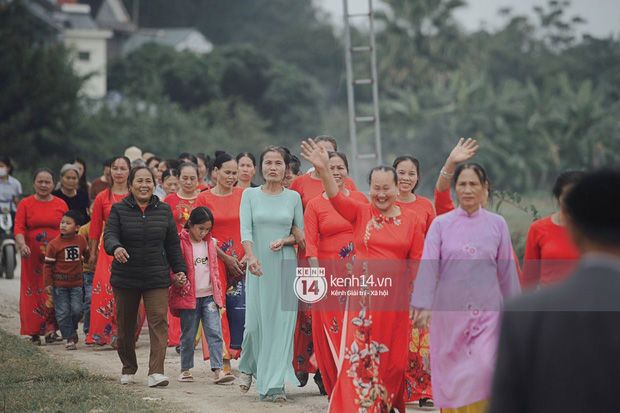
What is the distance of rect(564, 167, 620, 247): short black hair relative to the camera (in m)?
2.64

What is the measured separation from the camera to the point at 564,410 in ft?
8.52

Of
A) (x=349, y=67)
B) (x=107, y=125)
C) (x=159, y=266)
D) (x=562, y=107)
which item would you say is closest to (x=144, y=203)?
(x=159, y=266)

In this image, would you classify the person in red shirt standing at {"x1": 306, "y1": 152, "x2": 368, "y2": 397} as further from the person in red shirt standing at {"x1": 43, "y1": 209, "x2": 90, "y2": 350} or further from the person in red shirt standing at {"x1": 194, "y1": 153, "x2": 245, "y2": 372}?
the person in red shirt standing at {"x1": 43, "y1": 209, "x2": 90, "y2": 350}

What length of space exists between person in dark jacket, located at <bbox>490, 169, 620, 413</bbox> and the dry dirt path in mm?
4481

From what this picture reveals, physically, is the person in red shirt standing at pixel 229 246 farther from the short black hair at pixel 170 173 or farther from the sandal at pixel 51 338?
the sandal at pixel 51 338

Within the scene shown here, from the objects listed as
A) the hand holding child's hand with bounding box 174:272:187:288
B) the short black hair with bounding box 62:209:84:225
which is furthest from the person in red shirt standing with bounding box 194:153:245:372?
the short black hair with bounding box 62:209:84:225

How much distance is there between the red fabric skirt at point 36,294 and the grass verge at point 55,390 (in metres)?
1.43

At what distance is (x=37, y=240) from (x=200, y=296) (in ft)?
10.5

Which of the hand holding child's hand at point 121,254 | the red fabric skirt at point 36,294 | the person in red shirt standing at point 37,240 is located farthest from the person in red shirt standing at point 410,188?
the red fabric skirt at point 36,294

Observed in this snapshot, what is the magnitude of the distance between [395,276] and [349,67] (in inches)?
423

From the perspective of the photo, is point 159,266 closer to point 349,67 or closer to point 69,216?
point 69,216

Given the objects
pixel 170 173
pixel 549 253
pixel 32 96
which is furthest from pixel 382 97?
pixel 549 253

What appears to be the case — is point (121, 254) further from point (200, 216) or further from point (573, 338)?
point (573, 338)

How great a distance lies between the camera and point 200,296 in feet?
26.8
